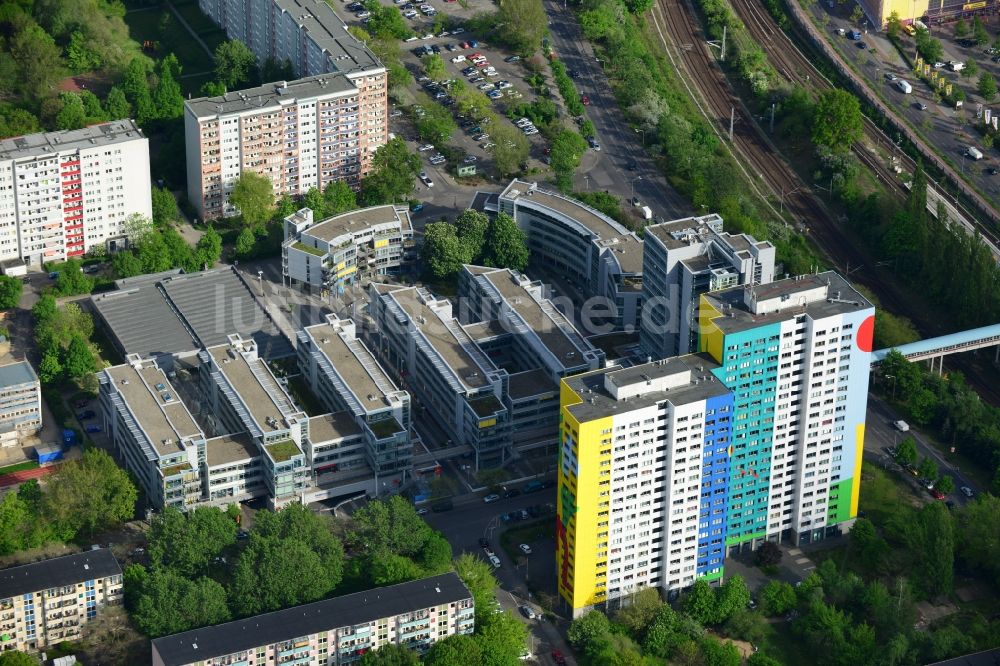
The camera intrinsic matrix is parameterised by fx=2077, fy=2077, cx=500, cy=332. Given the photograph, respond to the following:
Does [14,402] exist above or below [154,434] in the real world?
below

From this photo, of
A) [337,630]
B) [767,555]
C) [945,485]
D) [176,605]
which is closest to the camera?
[337,630]

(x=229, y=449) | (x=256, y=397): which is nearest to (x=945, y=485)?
(x=256, y=397)

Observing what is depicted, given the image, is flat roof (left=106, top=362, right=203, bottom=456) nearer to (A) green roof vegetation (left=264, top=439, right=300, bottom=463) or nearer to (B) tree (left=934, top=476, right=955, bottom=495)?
(A) green roof vegetation (left=264, top=439, right=300, bottom=463)

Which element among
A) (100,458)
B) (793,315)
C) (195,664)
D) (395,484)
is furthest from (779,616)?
(100,458)

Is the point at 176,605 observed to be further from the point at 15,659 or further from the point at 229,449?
the point at 229,449

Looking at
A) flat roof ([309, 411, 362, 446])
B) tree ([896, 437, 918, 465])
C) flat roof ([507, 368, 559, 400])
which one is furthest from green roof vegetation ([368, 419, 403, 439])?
tree ([896, 437, 918, 465])

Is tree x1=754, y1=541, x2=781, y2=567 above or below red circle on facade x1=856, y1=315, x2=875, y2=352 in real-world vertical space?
below

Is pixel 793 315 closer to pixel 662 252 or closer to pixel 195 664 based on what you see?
pixel 662 252
